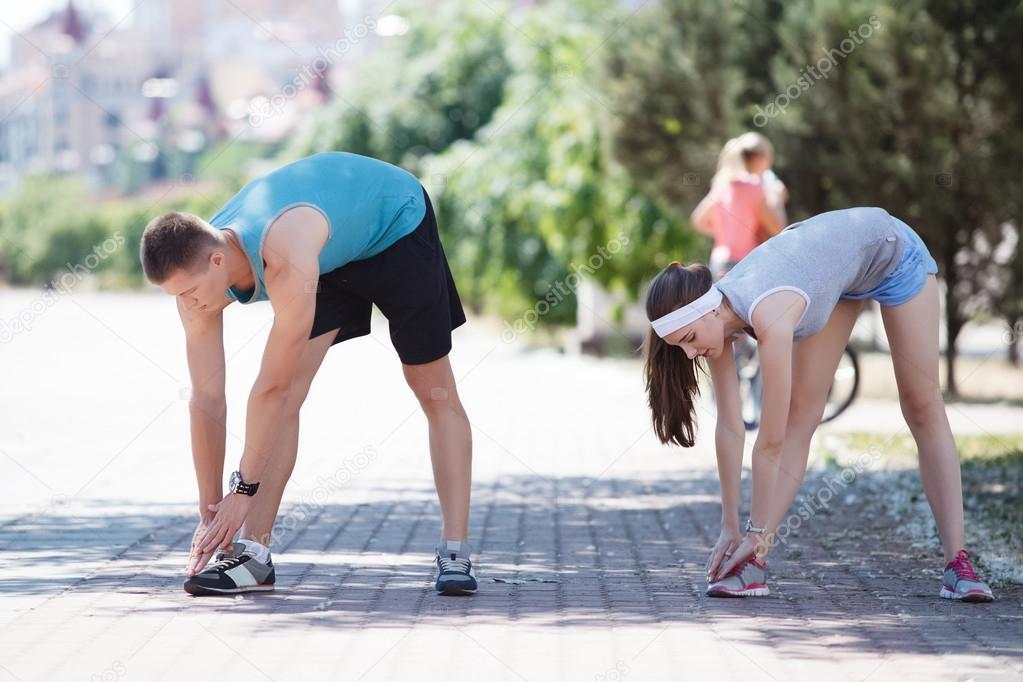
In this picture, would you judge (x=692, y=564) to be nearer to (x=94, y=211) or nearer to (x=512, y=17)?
(x=512, y=17)

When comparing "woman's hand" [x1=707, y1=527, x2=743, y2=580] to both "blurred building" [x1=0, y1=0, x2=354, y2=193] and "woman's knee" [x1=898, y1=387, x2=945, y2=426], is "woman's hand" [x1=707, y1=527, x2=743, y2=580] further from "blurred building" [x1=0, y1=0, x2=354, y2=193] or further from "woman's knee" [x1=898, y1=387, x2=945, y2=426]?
"blurred building" [x1=0, y1=0, x2=354, y2=193]

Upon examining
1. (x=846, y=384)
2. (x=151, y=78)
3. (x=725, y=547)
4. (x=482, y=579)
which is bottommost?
(x=846, y=384)

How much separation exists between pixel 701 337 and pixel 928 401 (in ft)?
2.93

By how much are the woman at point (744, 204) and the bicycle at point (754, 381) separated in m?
0.88

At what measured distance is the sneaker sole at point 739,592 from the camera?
17.2ft

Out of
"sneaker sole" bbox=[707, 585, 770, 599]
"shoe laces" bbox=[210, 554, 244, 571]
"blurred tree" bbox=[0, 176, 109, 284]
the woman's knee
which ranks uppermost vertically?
the woman's knee

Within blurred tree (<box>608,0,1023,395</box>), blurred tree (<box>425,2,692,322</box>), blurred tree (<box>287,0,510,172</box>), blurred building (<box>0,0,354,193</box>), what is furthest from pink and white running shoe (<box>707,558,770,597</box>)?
blurred building (<box>0,0,354,193</box>)

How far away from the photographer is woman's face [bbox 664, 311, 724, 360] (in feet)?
16.4

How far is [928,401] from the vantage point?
17.5 ft

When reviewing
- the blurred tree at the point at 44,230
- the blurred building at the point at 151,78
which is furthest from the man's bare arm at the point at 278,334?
the blurred building at the point at 151,78

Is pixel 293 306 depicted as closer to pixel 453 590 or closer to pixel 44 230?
pixel 453 590

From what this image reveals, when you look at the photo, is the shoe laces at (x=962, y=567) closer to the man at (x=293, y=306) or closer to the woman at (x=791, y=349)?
the woman at (x=791, y=349)

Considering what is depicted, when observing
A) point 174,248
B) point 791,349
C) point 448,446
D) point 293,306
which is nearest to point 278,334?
point 293,306

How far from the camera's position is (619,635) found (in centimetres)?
461
